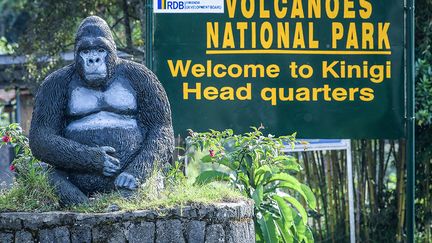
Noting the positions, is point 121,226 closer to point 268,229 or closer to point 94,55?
point 94,55

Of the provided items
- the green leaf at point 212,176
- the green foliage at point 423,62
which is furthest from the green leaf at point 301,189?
the green foliage at point 423,62

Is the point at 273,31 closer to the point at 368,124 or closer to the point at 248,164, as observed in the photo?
the point at 368,124

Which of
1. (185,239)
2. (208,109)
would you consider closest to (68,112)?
(185,239)

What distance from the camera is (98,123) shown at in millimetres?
7023

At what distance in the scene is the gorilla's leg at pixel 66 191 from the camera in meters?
6.75

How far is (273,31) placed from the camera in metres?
9.56

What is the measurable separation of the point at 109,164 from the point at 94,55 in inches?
29.0

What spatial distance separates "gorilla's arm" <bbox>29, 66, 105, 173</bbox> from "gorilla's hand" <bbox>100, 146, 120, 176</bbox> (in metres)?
0.03

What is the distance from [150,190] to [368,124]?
3330mm

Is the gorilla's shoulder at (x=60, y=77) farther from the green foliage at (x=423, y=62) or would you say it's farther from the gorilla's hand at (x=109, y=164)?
the green foliage at (x=423, y=62)

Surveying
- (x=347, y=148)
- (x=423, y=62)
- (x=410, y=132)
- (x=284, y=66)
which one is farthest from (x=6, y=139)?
(x=423, y=62)

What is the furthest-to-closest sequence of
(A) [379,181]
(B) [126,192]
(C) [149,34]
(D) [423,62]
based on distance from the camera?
(A) [379,181], (D) [423,62], (C) [149,34], (B) [126,192]

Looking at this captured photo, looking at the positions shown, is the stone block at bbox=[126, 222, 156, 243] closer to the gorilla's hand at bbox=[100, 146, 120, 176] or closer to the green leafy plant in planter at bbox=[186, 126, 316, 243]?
the gorilla's hand at bbox=[100, 146, 120, 176]

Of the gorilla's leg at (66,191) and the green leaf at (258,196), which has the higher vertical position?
the gorilla's leg at (66,191)
